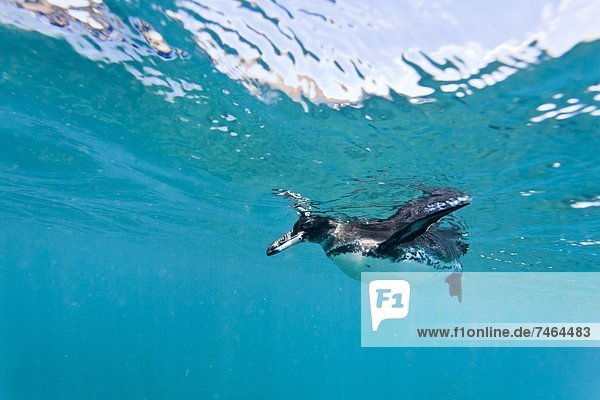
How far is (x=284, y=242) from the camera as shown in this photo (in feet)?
27.2

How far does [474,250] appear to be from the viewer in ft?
60.7

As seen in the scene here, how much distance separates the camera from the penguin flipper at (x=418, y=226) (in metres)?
5.91

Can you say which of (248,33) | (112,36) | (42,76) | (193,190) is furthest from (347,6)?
(193,190)

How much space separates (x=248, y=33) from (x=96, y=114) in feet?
21.2

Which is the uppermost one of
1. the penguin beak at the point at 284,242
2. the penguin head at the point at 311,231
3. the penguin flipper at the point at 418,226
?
the penguin flipper at the point at 418,226

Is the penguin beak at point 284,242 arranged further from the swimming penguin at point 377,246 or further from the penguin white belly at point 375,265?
the penguin white belly at point 375,265

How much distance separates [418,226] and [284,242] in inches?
117

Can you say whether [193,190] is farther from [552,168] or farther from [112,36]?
[552,168]
